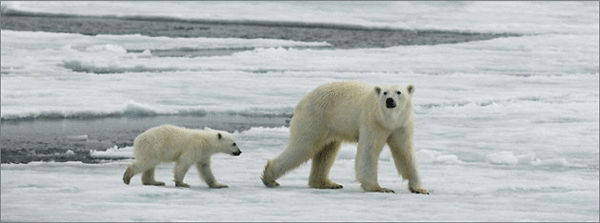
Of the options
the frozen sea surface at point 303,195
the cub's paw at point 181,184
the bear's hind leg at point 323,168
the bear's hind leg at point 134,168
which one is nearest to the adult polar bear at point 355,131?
the bear's hind leg at point 323,168

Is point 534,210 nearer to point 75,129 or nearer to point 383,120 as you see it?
point 383,120

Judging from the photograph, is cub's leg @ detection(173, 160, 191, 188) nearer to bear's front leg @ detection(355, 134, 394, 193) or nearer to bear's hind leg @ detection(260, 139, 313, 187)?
bear's hind leg @ detection(260, 139, 313, 187)

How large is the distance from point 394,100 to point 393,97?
0.02 meters

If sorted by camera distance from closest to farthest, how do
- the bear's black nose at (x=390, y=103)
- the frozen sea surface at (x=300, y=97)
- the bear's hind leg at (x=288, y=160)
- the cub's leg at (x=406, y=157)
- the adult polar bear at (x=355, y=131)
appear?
the frozen sea surface at (x=300, y=97) → the bear's black nose at (x=390, y=103) → the adult polar bear at (x=355, y=131) → the cub's leg at (x=406, y=157) → the bear's hind leg at (x=288, y=160)

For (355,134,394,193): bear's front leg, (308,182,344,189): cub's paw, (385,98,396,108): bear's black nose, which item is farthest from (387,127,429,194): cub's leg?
(308,182,344,189): cub's paw

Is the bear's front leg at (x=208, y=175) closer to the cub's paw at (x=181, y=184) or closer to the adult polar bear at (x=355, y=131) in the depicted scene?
the cub's paw at (x=181, y=184)

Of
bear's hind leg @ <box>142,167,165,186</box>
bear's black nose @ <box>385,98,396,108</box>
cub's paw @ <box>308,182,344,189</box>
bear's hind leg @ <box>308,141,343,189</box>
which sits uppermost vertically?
bear's black nose @ <box>385,98,396,108</box>

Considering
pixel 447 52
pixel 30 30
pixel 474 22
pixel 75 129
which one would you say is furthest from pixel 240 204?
pixel 474 22

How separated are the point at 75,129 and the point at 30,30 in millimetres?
8450

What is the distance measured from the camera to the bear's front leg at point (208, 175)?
5289mm

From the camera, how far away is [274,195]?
196 inches

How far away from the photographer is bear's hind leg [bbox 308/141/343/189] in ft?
18.1

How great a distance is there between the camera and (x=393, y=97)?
4.89 m

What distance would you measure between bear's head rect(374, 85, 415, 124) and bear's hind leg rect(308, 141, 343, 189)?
66 cm
